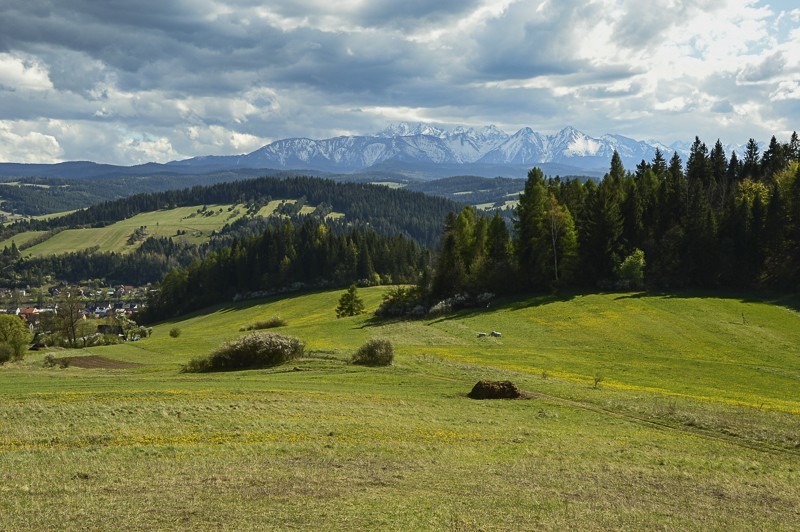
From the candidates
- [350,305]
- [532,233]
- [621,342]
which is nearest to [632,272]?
[532,233]

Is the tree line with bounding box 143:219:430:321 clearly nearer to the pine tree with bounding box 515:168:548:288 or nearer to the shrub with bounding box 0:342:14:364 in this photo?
the pine tree with bounding box 515:168:548:288

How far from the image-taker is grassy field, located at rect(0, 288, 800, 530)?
15.8m

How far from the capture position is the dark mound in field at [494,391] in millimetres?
34438

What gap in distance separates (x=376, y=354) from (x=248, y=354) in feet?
37.0

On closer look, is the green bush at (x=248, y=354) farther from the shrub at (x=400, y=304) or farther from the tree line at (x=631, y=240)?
the tree line at (x=631, y=240)

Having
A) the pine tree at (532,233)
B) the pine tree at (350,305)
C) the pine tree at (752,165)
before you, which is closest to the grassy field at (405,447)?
the pine tree at (532,233)

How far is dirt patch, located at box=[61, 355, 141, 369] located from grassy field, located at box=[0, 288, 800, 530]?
15.6 feet

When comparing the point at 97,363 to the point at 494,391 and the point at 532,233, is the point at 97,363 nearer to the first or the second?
the point at 494,391

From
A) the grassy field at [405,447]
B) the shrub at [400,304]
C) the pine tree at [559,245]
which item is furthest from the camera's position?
the shrub at [400,304]

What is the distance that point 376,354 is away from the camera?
1861 inches

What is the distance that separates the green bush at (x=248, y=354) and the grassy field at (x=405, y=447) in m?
1.98

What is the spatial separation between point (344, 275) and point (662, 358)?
10360cm

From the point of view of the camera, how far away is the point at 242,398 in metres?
30.8

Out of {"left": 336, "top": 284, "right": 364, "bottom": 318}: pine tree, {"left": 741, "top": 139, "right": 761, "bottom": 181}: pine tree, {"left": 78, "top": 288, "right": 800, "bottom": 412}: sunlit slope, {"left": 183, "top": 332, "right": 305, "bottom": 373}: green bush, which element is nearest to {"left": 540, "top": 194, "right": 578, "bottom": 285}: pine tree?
{"left": 78, "top": 288, "right": 800, "bottom": 412}: sunlit slope
